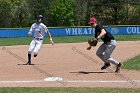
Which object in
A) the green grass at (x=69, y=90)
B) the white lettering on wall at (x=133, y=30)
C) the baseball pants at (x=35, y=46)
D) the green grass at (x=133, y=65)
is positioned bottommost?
the white lettering on wall at (x=133, y=30)

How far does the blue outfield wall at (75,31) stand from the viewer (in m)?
41.3

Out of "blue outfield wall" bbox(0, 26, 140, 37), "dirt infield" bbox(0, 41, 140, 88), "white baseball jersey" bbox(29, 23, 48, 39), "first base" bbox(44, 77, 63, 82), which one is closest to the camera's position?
"dirt infield" bbox(0, 41, 140, 88)

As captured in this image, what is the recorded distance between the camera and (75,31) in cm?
4403

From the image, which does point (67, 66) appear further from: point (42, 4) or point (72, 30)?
point (42, 4)

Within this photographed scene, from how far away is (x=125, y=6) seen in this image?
67.4 metres

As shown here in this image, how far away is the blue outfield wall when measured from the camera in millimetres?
41281

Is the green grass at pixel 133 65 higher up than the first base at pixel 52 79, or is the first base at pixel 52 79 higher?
the first base at pixel 52 79

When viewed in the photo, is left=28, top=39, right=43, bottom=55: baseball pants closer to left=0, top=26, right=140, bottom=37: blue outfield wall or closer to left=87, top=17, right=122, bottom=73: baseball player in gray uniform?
left=87, top=17, right=122, bottom=73: baseball player in gray uniform

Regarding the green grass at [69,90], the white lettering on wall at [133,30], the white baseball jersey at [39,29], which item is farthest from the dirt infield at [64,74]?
the white lettering on wall at [133,30]

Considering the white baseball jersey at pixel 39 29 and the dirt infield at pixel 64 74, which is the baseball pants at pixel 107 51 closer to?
the dirt infield at pixel 64 74

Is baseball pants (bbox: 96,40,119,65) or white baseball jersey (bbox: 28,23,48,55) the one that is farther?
white baseball jersey (bbox: 28,23,48,55)

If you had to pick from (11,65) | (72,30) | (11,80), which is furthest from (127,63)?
(72,30)

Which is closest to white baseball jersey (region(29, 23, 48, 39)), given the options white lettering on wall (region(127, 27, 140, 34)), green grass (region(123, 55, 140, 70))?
green grass (region(123, 55, 140, 70))

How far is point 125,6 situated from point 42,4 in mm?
14144
